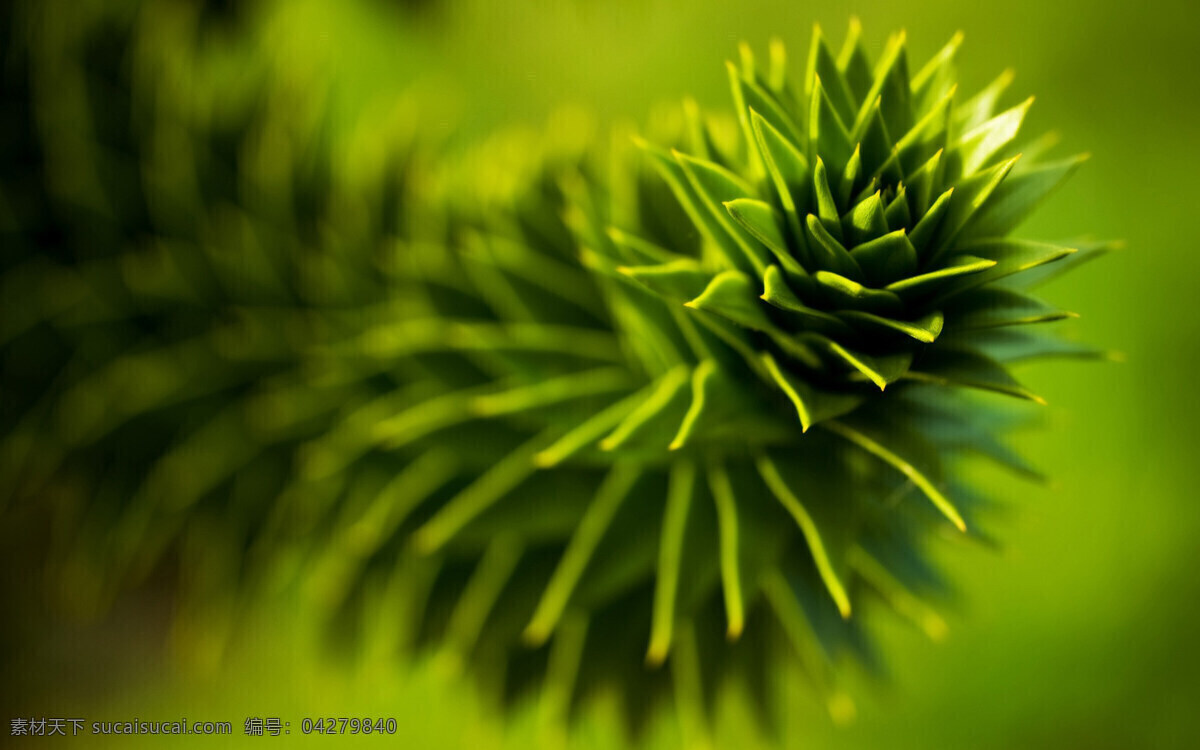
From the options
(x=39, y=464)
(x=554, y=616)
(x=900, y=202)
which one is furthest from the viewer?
(x=39, y=464)

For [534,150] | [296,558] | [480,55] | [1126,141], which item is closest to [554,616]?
[296,558]

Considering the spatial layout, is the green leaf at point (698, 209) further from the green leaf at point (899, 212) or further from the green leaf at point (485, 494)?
the green leaf at point (485, 494)

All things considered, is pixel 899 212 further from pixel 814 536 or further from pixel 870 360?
pixel 814 536

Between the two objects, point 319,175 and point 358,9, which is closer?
point 319,175

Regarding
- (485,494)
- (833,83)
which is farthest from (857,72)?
(485,494)

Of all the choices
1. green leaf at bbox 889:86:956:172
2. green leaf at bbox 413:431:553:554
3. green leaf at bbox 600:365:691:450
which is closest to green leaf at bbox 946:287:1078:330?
green leaf at bbox 889:86:956:172

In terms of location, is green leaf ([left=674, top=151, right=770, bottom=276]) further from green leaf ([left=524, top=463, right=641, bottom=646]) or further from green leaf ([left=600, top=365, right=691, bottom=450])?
green leaf ([left=524, top=463, right=641, bottom=646])

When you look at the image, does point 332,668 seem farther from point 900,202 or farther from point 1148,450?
point 1148,450
